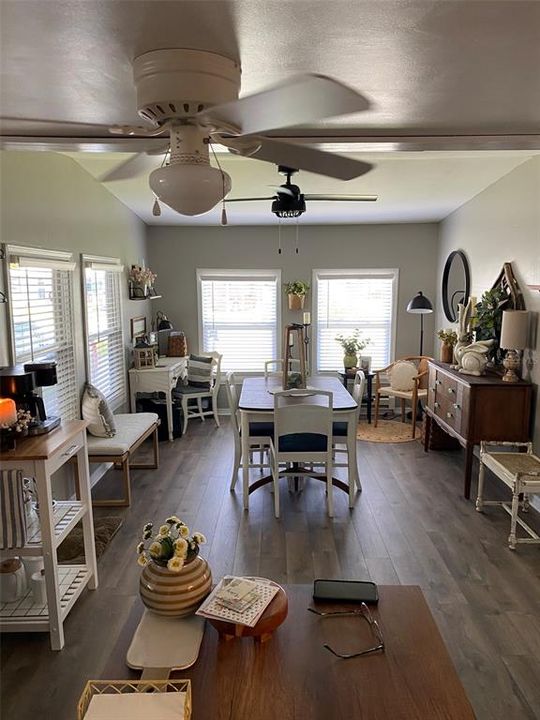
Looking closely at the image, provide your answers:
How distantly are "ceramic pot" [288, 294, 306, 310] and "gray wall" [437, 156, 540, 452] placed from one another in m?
1.94

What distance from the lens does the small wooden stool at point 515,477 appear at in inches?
132

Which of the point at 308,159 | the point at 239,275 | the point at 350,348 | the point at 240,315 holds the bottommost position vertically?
the point at 350,348

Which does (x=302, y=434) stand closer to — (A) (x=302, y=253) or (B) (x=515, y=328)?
(B) (x=515, y=328)

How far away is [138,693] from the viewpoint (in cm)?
140

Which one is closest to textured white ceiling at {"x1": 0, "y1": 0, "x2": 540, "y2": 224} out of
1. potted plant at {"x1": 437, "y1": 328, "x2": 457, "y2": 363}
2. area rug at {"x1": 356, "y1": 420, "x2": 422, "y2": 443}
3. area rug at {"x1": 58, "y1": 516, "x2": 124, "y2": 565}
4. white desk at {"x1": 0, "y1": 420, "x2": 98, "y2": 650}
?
white desk at {"x1": 0, "y1": 420, "x2": 98, "y2": 650}

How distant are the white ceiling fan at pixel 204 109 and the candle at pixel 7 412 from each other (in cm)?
142

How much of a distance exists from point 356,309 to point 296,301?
841mm

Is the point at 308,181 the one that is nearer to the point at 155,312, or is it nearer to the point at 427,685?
the point at 155,312

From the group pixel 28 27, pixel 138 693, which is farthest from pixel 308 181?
pixel 138 693

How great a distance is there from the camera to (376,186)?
5000 mm

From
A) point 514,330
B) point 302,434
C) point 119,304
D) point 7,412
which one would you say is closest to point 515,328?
point 514,330

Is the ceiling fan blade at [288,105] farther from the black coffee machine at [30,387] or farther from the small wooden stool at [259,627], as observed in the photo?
the black coffee machine at [30,387]

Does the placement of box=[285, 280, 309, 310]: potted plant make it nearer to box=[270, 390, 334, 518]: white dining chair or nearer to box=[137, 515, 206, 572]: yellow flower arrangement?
box=[270, 390, 334, 518]: white dining chair

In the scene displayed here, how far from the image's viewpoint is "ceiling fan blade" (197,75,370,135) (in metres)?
1.37
